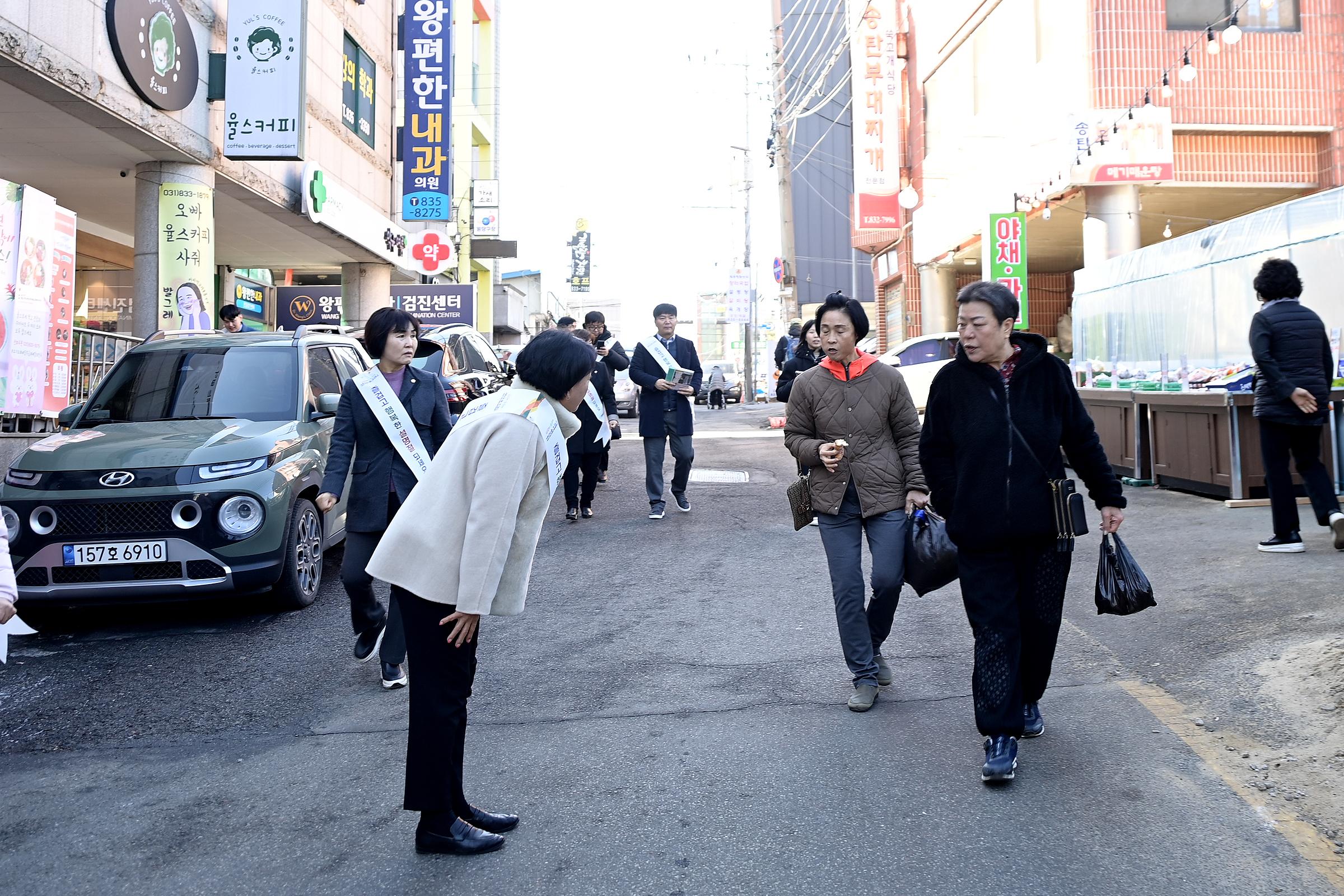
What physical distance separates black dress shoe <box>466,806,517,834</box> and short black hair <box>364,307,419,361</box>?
2.59 meters

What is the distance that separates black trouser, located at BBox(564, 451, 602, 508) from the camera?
10836 millimetres

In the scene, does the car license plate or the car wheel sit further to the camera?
the car wheel

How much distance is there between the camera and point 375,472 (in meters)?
5.37

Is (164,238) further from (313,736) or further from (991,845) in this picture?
(991,845)

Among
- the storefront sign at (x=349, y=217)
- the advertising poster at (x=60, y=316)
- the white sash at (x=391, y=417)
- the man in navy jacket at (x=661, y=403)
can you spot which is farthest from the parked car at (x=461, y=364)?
the storefront sign at (x=349, y=217)

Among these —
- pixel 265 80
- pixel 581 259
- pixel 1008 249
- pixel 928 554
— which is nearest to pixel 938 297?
pixel 1008 249

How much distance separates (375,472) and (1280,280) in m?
6.05

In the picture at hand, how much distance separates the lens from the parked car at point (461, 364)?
11.2 metres

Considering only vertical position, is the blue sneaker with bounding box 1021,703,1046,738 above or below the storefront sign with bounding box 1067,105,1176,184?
below

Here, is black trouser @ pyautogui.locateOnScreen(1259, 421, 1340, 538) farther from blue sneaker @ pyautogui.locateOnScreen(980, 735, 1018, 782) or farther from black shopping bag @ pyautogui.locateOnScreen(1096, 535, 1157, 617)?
blue sneaker @ pyautogui.locateOnScreen(980, 735, 1018, 782)

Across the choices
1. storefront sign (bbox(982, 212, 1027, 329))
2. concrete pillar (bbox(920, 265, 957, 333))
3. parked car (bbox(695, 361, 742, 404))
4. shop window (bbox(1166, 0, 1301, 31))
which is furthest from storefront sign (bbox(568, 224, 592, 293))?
shop window (bbox(1166, 0, 1301, 31))

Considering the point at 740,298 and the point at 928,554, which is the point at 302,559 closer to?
the point at 928,554

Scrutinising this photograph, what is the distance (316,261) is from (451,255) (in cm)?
406

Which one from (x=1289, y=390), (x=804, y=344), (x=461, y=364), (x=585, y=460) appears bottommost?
(x=585, y=460)
